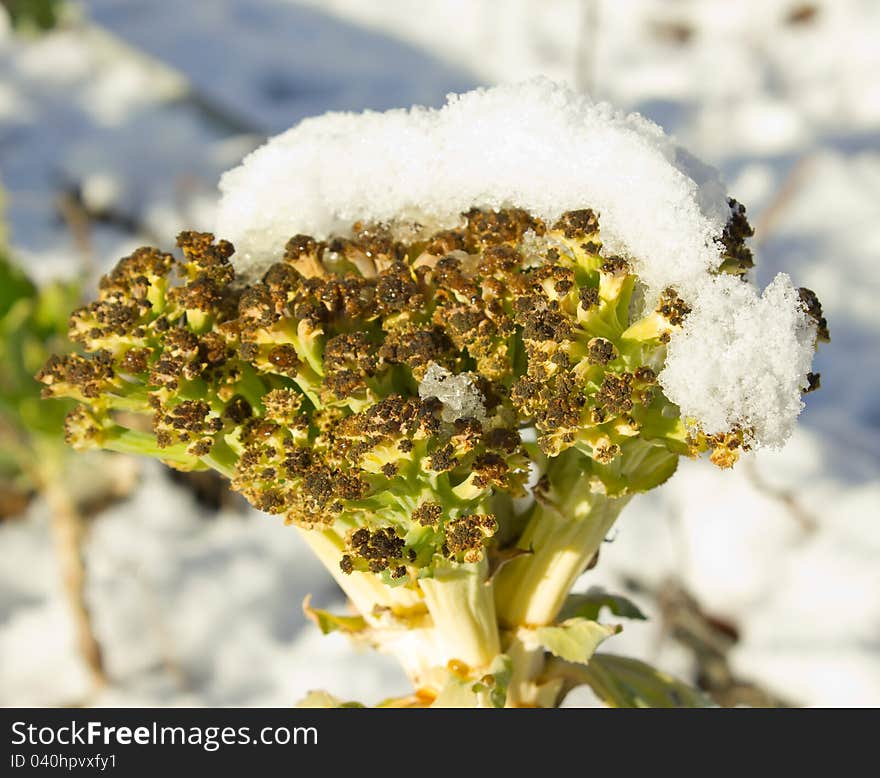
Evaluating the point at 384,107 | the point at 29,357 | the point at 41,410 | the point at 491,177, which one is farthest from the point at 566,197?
the point at 384,107

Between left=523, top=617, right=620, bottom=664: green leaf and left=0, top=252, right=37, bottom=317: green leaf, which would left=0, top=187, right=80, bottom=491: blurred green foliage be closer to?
left=0, top=252, right=37, bottom=317: green leaf

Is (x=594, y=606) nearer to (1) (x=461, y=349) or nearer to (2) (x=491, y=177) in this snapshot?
(1) (x=461, y=349)

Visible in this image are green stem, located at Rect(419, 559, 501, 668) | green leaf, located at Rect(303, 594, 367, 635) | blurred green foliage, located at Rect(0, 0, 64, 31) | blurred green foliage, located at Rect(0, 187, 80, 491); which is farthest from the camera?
blurred green foliage, located at Rect(0, 0, 64, 31)

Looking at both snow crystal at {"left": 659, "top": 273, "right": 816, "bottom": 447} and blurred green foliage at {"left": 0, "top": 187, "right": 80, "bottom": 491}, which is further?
blurred green foliage at {"left": 0, "top": 187, "right": 80, "bottom": 491}

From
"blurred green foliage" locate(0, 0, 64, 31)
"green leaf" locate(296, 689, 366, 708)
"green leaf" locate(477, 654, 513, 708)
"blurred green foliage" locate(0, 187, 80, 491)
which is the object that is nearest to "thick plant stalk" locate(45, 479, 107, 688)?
"blurred green foliage" locate(0, 187, 80, 491)

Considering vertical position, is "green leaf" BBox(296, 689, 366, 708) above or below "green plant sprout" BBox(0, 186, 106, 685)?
below

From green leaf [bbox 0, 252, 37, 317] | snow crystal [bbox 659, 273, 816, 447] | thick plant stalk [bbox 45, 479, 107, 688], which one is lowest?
snow crystal [bbox 659, 273, 816, 447]

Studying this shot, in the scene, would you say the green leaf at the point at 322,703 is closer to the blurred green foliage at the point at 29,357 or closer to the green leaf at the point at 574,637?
the green leaf at the point at 574,637
